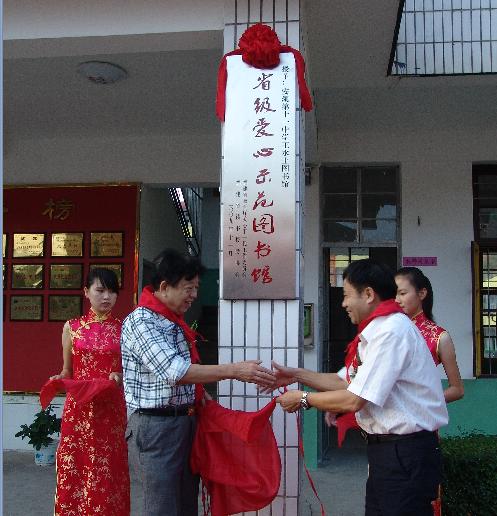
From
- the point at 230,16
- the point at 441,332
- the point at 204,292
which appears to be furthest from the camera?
the point at 204,292

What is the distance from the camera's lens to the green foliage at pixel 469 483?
3.52 metres

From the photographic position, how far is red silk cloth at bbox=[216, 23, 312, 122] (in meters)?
3.19

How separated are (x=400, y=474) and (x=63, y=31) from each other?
3.05 m

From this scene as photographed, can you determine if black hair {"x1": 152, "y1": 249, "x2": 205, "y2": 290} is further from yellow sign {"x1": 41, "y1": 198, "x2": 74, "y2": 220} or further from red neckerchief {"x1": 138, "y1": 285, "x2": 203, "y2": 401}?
yellow sign {"x1": 41, "y1": 198, "x2": 74, "y2": 220}

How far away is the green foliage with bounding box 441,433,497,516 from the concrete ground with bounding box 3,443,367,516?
0.92 m

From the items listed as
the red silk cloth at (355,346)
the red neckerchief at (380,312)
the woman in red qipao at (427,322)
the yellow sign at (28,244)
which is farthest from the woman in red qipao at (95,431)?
the yellow sign at (28,244)

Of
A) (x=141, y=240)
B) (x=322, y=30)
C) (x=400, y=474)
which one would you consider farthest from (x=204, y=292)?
(x=400, y=474)

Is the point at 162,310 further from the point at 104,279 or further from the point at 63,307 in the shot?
the point at 63,307

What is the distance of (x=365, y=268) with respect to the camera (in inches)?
93.5

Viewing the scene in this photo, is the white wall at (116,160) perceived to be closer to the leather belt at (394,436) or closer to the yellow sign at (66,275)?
the yellow sign at (66,275)

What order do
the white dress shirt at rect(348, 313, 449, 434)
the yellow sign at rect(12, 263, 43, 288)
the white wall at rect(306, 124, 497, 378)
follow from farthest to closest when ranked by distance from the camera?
the yellow sign at rect(12, 263, 43, 288) < the white wall at rect(306, 124, 497, 378) < the white dress shirt at rect(348, 313, 449, 434)

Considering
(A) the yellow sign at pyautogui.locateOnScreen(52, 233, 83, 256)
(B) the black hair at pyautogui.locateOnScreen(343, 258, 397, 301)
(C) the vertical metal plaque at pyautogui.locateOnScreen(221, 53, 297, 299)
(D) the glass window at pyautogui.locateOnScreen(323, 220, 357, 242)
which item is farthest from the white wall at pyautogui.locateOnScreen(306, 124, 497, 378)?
(B) the black hair at pyautogui.locateOnScreen(343, 258, 397, 301)

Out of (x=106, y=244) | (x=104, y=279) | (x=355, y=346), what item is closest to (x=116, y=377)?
(x=104, y=279)

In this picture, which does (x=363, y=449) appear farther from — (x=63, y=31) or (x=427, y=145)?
(x=63, y=31)
